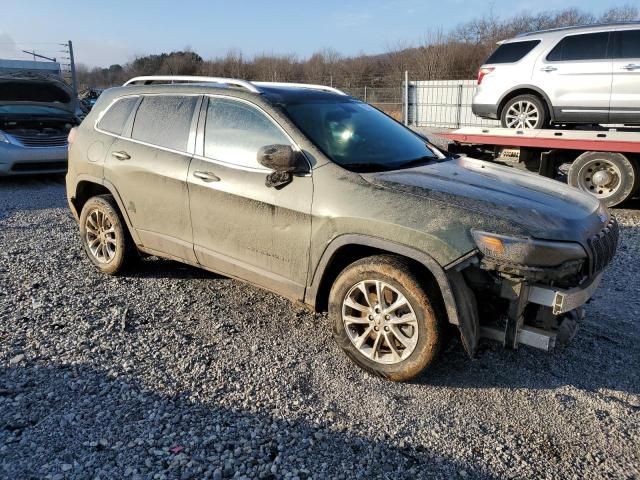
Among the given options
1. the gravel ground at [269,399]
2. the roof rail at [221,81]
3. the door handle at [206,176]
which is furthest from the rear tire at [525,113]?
the door handle at [206,176]

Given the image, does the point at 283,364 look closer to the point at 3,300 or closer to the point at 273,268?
the point at 273,268

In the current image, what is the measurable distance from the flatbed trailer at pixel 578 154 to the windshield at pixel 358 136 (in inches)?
167

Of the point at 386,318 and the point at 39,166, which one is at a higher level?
the point at 39,166

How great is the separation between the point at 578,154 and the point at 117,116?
6.59 meters

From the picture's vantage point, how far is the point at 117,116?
489cm

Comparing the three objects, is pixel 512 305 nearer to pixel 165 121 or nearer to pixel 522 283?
pixel 522 283

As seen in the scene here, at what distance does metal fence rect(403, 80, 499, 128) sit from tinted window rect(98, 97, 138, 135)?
575 inches

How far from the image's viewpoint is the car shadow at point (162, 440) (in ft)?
8.38

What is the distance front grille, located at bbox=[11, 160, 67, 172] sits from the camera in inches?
368

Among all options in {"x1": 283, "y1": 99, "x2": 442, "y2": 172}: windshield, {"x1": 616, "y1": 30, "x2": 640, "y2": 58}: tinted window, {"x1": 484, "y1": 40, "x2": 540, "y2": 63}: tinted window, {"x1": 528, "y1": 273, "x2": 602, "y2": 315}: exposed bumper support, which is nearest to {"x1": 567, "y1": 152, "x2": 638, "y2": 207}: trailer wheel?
{"x1": 616, "y1": 30, "x2": 640, "y2": 58}: tinted window

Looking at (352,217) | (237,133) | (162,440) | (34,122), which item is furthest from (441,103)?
(162,440)

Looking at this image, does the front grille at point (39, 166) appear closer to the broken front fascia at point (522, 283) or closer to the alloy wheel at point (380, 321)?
Answer: the alloy wheel at point (380, 321)

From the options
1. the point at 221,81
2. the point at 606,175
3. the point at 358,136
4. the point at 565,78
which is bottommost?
the point at 606,175

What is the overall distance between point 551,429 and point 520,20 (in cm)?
4338
